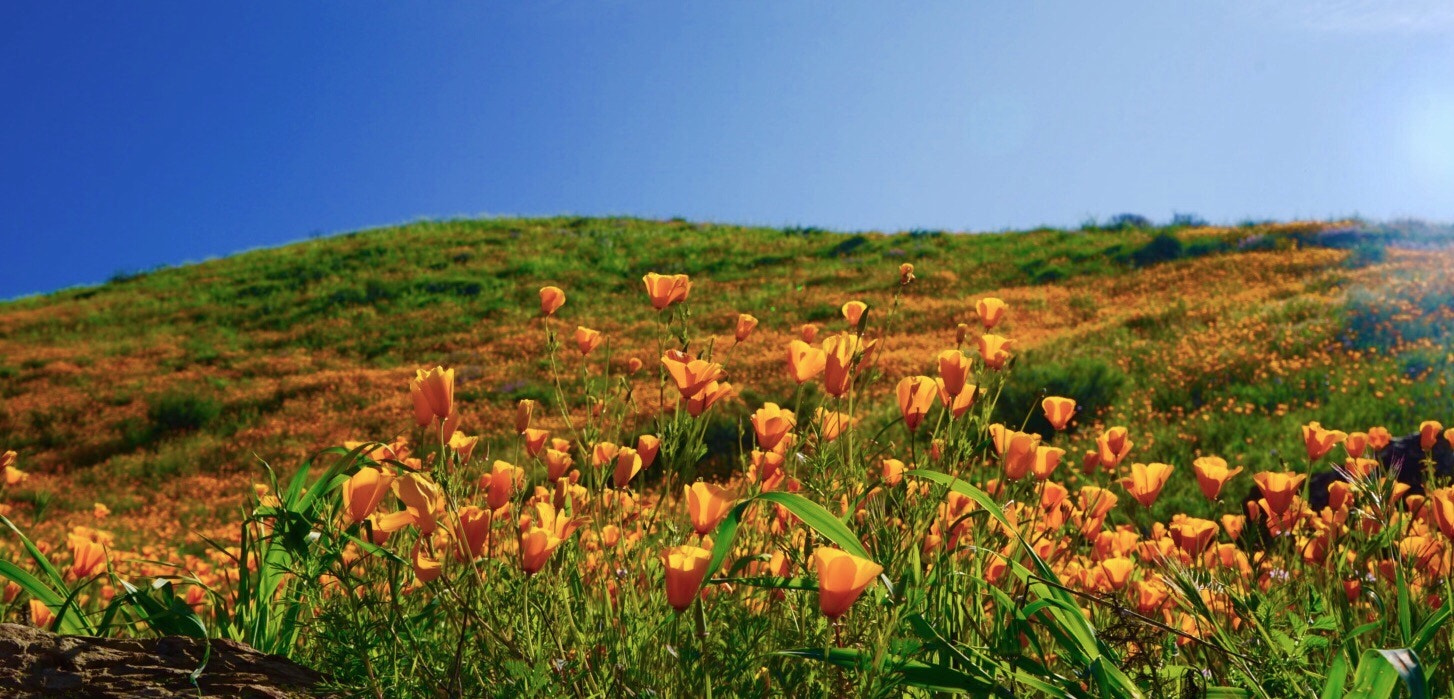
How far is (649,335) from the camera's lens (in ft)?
50.6

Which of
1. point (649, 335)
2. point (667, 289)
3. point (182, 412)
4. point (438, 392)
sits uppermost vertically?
point (667, 289)

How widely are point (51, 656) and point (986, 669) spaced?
175cm

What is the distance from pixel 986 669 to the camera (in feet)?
5.36

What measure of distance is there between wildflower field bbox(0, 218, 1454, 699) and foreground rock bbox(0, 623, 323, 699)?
0.36 ft

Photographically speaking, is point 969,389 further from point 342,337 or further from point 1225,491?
point 342,337

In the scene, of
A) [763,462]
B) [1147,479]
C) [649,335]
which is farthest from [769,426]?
[649,335]

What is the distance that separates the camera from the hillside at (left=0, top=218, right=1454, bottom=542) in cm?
904

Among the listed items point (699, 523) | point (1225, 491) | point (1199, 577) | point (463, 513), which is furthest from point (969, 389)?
point (1225, 491)

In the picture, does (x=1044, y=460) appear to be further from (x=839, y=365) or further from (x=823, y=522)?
(x=823, y=522)

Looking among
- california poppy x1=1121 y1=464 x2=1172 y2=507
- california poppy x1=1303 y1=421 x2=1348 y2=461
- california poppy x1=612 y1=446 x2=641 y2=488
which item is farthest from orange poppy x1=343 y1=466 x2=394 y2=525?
california poppy x1=1303 y1=421 x2=1348 y2=461

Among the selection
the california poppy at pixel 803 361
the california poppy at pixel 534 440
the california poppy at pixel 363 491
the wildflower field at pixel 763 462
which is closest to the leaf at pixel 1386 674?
the wildflower field at pixel 763 462

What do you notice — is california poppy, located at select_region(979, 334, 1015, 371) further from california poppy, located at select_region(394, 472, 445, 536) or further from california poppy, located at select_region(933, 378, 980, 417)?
california poppy, located at select_region(394, 472, 445, 536)

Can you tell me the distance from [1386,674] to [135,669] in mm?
2207

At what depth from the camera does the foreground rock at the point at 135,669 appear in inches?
65.7
